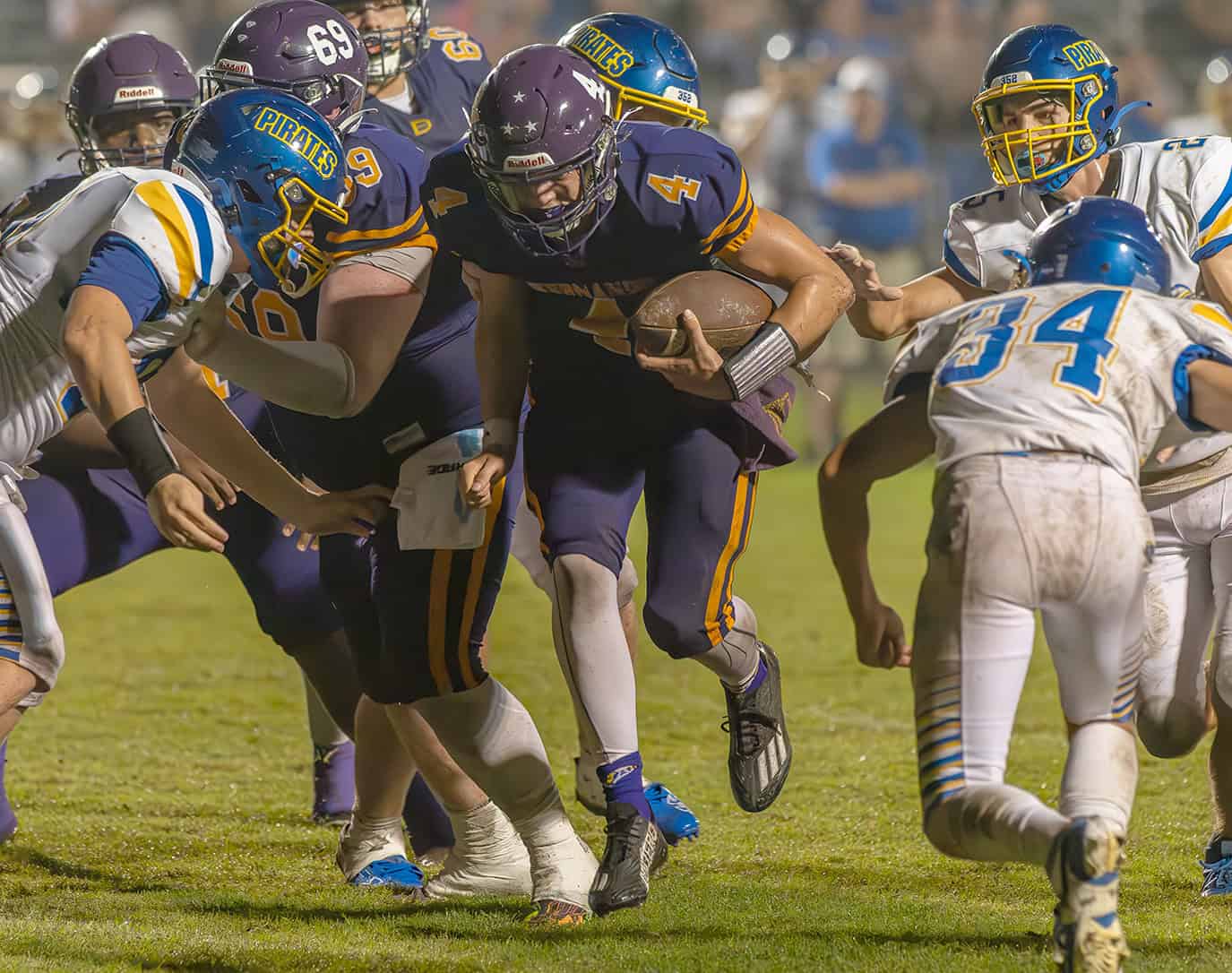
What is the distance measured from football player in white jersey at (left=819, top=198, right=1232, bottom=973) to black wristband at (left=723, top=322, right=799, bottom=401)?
0.59 meters

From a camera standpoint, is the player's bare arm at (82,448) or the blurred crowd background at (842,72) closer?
the player's bare arm at (82,448)

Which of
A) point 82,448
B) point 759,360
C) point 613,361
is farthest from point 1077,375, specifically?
point 82,448

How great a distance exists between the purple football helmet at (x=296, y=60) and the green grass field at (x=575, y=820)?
5.97ft

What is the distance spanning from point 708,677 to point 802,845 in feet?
7.51

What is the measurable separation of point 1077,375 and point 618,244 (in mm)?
1105

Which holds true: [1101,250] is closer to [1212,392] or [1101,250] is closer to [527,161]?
[1212,392]

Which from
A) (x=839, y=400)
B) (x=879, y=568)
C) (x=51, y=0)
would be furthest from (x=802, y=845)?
(x=51, y=0)

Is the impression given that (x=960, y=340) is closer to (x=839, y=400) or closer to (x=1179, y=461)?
(x=1179, y=461)

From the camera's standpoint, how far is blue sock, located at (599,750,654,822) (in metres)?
3.48

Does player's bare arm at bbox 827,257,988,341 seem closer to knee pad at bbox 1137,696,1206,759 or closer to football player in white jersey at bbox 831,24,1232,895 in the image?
football player in white jersey at bbox 831,24,1232,895

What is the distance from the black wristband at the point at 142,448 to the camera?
312 centimetres

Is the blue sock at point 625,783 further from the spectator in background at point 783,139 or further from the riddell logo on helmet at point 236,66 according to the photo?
the spectator in background at point 783,139

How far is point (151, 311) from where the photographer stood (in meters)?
3.29

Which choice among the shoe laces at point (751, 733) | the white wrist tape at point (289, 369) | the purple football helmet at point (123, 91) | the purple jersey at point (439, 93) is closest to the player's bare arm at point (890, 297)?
the shoe laces at point (751, 733)
